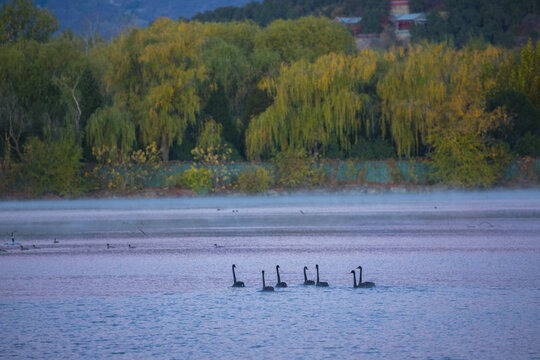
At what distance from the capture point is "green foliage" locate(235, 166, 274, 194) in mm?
47219

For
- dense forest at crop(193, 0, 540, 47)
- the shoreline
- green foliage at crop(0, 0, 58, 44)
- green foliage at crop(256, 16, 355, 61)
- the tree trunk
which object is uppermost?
dense forest at crop(193, 0, 540, 47)

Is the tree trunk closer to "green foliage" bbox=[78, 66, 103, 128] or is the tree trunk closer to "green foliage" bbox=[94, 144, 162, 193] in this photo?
"green foliage" bbox=[94, 144, 162, 193]

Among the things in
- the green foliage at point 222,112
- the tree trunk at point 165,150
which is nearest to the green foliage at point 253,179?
the green foliage at point 222,112

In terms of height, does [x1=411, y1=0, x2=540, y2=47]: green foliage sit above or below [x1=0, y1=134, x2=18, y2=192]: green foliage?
above

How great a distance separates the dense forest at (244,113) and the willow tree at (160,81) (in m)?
0.09

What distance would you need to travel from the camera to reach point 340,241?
81.7ft

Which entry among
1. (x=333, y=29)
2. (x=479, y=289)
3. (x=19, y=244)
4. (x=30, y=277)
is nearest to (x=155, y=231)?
(x=19, y=244)

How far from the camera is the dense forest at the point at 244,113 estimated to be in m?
46.8

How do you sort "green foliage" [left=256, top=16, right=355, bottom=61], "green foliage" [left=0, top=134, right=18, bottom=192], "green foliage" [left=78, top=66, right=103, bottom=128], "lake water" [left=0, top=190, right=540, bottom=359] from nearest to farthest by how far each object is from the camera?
"lake water" [left=0, top=190, right=540, bottom=359], "green foliage" [left=0, top=134, right=18, bottom=192], "green foliage" [left=78, top=66, right=103, bottom=128], "green foliage" [left=256, top=16, right=355, bottom=61]

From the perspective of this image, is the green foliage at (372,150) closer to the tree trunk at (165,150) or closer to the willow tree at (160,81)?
the willow tree at (160,81)

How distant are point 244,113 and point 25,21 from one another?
76.2 ft

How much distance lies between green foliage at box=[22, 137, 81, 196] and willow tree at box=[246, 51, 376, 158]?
11067mm

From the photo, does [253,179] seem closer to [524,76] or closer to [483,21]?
[524,76]

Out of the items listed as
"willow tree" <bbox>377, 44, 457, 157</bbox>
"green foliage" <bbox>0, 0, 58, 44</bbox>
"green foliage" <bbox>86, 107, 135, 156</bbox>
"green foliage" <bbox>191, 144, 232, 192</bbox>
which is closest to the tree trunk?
"green foliage" <bbox>191, 144, 232, 192</bbox>
